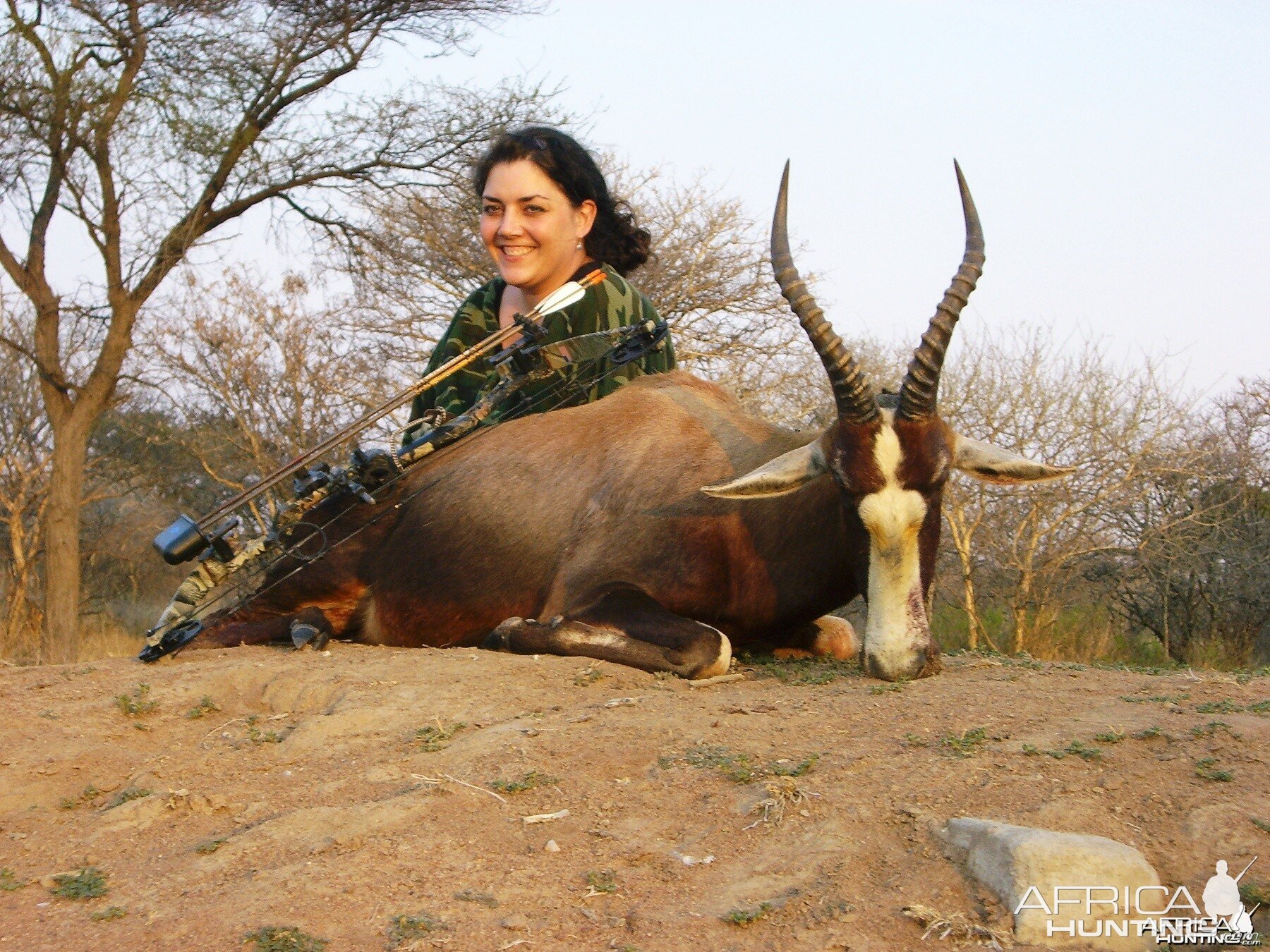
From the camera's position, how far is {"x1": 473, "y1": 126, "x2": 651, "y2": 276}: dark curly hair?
22.7 ft

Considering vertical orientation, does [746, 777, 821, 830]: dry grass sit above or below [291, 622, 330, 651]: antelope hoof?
below

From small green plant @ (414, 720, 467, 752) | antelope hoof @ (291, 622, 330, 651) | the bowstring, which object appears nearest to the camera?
small green plant @ (414, 720, 467, 752)

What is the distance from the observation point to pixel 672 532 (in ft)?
17.6

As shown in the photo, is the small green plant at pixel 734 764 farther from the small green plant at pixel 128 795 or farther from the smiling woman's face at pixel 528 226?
the smiling woman's face at pixel 528 226

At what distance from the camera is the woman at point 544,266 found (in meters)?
6.68

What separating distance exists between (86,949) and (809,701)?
2234 mm

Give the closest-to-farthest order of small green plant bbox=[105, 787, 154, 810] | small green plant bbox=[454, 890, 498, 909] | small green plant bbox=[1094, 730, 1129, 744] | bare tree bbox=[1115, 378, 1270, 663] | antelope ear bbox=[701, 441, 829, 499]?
1. small green plant bbox=[454, 890, 498, 909]
2. small green plant bbox=[1094, 730, 1129, 744]
3. small green plant bbox=[105, 787, 154, 810]
4. antelope ear bbox=[701, 441, 829, 499]
5. bare tree bbox=[1115, 378, 1270, 663]

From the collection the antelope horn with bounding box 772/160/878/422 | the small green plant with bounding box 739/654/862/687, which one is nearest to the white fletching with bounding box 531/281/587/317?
the antelope horn with bounding box 772/160/878/422

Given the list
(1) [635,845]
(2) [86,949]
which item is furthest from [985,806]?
(2) [86,949]

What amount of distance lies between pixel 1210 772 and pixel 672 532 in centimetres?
269

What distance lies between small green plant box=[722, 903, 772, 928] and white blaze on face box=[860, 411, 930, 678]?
202 centimetres

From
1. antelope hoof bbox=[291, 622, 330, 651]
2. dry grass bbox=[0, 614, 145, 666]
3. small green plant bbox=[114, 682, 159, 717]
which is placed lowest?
dry grass bbox=[0, 614, 145, 666]

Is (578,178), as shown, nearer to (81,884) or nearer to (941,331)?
(941,331)

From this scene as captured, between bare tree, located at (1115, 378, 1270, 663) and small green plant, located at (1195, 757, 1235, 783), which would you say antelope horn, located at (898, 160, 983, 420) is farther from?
bare tree, located at (1115, 378, 1270, 663)
